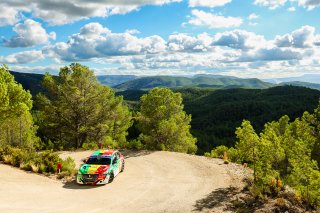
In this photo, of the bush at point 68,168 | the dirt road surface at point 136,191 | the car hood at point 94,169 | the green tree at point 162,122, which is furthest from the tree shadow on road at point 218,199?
the green tree at point 162,122

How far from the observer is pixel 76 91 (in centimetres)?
3622

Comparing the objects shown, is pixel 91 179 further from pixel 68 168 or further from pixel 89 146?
pixel 89 146

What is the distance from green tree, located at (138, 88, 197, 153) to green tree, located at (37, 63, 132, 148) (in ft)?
13.0

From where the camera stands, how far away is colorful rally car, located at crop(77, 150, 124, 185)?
67.7 feet

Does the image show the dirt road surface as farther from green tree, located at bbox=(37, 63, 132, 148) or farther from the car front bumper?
green tree, located at bbox=(37, 63, 132, 148)

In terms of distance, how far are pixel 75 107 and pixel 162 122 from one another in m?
10.2

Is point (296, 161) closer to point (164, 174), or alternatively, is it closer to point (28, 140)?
point (164, 174)

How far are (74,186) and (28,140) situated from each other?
3324 centimetres

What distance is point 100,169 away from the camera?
21.1 metres

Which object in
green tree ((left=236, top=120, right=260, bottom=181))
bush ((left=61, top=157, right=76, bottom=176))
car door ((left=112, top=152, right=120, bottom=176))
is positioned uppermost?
green tree ((left=236, top=120, right=260, bottom=181))

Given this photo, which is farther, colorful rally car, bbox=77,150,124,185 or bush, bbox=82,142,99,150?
bush, bbox=82,142,99,150

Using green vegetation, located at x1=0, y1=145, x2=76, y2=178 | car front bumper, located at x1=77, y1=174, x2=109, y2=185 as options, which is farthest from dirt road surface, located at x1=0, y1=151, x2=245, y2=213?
green vegetation, located at x1=0, y1=145, x2=76, y2=178

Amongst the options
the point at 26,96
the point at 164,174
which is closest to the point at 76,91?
the point at 26,96

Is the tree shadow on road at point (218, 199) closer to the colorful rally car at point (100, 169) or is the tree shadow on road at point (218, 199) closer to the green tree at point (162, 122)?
the colorful rally car at point (100, 169)
